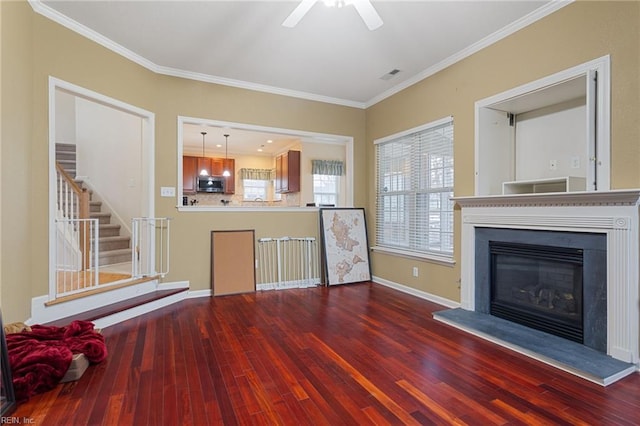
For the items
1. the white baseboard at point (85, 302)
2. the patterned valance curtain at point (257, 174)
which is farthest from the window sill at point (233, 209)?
the patterned valance curtain at point (257, 174)

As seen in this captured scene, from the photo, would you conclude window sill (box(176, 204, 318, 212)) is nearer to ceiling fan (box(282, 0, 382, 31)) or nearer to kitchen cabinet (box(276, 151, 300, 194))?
kitchen cabinet (box(276, 151, 300, 194))

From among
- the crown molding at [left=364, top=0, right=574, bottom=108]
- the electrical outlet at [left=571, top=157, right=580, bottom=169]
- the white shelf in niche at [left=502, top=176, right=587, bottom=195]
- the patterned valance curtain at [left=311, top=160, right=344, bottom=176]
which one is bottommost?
the white shelf in niche at [left=502, top=176, right=587, bottom=195]

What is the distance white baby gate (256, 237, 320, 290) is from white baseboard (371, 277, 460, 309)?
1.05m

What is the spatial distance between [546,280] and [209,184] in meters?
7.48

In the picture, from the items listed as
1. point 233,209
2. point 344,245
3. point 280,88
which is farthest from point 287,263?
point 280,88

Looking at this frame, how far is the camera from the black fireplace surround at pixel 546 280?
2.52 meters

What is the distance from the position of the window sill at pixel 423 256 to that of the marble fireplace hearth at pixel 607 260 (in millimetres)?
780

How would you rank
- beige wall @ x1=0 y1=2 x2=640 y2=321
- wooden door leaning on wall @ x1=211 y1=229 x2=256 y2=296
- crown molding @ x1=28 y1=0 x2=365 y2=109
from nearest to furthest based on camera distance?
beige wall @ x1=0 y1=2 x2=640 y2=321
crown molding @ x1=28 y1=0 x2=365 y2=109
wooden door leaning on wall @ x1=211 y1=229 x2=256 y2=296

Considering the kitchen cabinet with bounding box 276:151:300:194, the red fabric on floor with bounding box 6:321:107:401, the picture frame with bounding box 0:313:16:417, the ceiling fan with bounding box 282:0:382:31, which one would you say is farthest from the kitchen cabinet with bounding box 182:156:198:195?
the picture frame with bounding box 0:313:16:417

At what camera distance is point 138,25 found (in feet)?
10.3

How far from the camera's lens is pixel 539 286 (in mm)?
3027

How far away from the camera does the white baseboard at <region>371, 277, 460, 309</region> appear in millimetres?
3807

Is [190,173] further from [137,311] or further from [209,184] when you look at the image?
[137,311]

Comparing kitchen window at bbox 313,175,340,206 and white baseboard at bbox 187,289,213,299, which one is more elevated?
kitchen window at bbox 313,175,340,206
